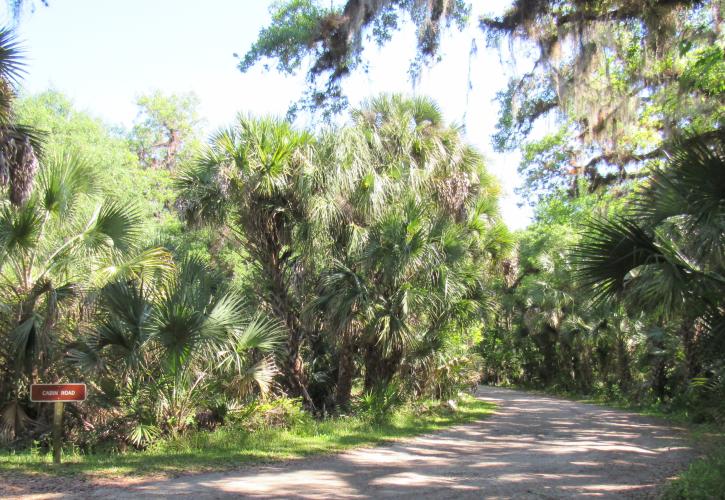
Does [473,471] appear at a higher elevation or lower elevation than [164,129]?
lower

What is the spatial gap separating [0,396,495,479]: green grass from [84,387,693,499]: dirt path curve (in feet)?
1.63

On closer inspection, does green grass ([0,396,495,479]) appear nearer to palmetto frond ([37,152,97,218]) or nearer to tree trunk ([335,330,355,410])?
tree trunk ([335,330,355,410])

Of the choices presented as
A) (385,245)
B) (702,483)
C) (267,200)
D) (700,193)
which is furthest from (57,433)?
(700,193)

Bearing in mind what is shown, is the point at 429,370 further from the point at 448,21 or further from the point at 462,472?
the point at 448,21

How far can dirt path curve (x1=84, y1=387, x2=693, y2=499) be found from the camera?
22.4ft

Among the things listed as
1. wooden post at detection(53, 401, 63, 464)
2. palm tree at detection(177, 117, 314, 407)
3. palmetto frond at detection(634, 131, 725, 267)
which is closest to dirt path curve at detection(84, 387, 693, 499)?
wooden post at detection(53, 401, 63, 464)

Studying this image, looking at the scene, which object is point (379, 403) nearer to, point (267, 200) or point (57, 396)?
point (267, 200)

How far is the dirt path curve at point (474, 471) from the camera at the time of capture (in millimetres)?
6836

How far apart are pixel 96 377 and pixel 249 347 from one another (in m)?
2.43

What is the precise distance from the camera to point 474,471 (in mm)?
8203

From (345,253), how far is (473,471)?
6241 mm

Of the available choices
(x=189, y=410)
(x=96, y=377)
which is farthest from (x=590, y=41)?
(x=96, y=377)

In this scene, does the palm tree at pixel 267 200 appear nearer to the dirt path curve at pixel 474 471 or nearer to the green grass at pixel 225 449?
the green grass at pixel 225 449

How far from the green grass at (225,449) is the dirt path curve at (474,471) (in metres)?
0.50
